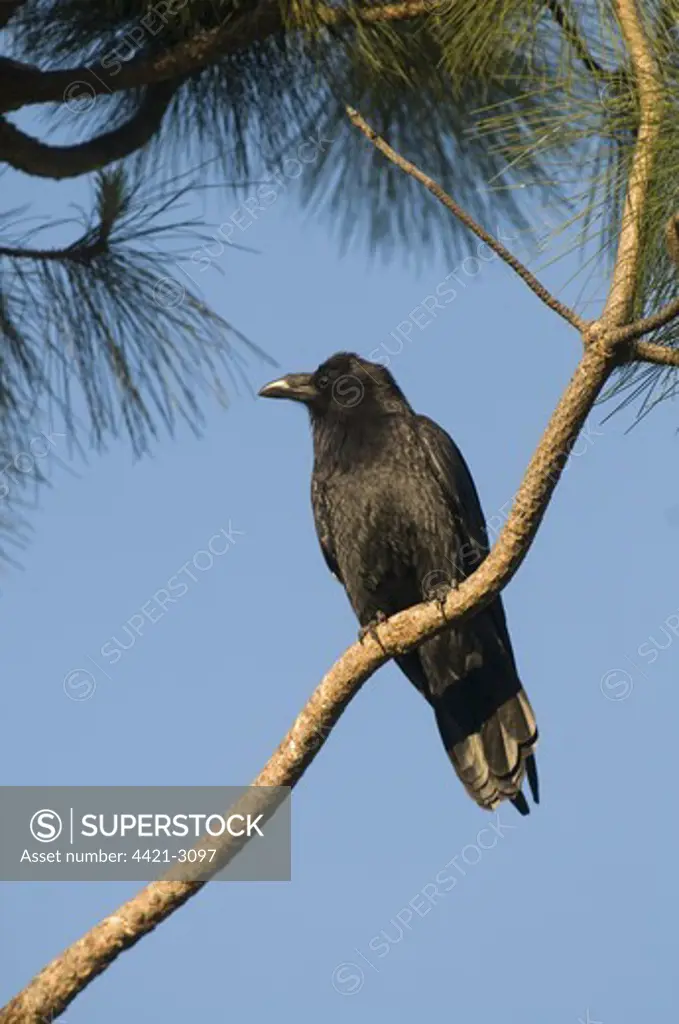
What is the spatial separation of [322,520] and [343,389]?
400 millimetres

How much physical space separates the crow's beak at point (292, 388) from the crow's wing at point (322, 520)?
0.28m

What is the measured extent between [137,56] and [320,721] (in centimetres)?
200

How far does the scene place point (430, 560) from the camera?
4.51 metres

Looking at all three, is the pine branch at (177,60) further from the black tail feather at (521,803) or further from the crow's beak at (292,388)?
the black tail feather at (521,803)

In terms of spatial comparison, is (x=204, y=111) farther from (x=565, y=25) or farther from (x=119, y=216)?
(x=565, y=25)

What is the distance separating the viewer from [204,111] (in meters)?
4.87

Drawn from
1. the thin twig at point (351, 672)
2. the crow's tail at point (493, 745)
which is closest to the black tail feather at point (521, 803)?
the crow's tail at point (493, 745)

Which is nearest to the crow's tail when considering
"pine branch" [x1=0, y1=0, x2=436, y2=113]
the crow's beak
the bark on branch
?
the crow's beak

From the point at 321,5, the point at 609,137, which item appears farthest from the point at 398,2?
the point at 609,137

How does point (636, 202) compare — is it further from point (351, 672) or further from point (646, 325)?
point (351, 672)

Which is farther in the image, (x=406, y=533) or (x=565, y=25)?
(x=406, y=533)

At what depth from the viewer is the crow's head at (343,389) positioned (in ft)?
15.8

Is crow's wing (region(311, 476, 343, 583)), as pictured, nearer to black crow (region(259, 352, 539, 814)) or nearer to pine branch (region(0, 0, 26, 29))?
black crow (region(259, 352, 539, 814))

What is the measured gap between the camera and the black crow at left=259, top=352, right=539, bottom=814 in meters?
4.52
